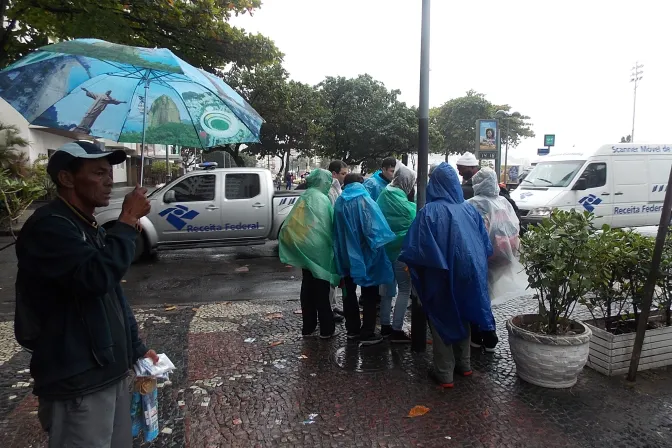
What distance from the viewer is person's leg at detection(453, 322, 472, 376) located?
12.2 feet

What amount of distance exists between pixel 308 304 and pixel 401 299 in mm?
915

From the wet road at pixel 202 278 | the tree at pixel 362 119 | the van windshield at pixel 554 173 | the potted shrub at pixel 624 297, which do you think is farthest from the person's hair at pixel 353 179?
the tree at pixel 362 119

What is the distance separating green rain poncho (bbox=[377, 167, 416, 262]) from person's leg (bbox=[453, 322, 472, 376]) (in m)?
1.07

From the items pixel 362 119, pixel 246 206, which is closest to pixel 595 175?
pixel 246 206

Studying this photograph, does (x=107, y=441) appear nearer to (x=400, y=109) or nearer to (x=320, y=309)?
(x=320, y=309)

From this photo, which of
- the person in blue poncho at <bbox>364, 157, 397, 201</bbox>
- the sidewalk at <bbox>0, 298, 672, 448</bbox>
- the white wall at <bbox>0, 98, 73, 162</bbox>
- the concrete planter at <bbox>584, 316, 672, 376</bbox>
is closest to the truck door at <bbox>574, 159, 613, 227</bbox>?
Result: the person in blue poncho at <bbox>364, 157, 397, 201</bbox>

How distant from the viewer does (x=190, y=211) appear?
8.70 meters

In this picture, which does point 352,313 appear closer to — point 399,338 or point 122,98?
point 399,338

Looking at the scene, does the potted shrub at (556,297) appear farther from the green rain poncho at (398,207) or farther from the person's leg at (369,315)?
the person's leg at (369,315)

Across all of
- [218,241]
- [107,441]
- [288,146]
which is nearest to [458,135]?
[288,146]

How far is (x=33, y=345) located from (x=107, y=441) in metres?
0.48

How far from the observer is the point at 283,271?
26.4 feet

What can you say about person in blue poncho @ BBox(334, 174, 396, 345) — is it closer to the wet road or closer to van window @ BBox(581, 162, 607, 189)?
Result: the wet road

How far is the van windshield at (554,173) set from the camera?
10508 mm
